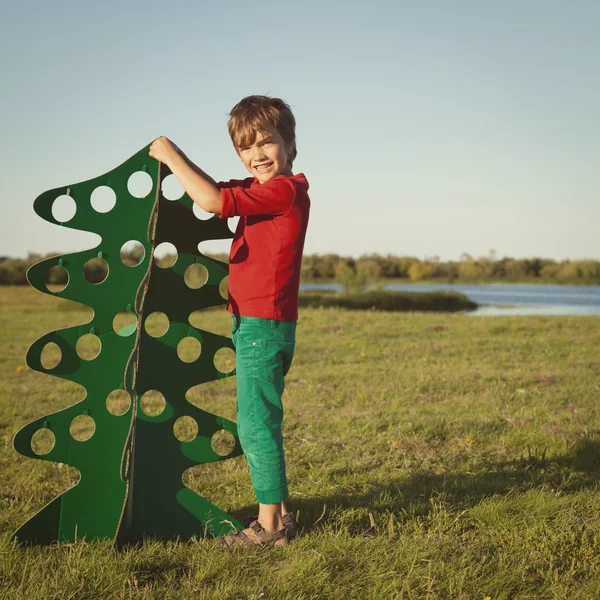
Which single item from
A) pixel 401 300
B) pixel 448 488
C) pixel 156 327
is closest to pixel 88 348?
pixel 156 327

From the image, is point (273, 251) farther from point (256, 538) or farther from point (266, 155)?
point (256, 538)

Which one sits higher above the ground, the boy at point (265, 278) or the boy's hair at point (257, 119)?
the boy's hair at point (257, 119)

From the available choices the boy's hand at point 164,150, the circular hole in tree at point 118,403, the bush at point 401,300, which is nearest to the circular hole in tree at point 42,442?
the circular hole in tree at point 118,403

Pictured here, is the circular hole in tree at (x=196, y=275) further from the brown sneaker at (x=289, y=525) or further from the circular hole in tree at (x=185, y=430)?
the circular hole in tree at (x=185, y=430)

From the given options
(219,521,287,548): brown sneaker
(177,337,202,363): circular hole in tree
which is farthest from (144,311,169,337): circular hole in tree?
(219,521,287,548): brown sneaker

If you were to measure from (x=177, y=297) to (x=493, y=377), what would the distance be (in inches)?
203

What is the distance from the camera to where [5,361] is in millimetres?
8969

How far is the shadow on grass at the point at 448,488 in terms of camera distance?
317 cm

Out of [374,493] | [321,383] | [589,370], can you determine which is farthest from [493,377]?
[374,493]

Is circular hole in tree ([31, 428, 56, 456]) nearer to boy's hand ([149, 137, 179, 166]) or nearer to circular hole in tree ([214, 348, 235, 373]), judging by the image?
boy's hand ([149, 137, 179, 166])

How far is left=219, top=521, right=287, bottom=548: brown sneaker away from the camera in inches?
108

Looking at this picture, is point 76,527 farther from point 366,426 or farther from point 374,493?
point 366,426

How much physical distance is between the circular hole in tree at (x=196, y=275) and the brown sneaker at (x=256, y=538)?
125 centimetres

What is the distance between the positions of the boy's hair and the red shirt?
8.6 inches
